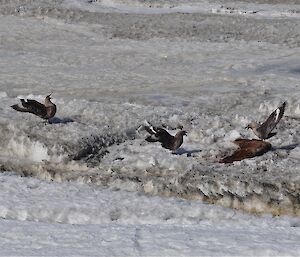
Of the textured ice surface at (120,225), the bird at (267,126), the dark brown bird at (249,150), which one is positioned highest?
the bird at (267,126)

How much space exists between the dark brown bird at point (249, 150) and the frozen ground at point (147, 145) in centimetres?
9

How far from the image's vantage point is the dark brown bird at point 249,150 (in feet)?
24.5

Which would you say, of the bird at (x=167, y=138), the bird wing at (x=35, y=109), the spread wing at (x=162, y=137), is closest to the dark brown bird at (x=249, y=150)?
the bird at (x=167, y=138)

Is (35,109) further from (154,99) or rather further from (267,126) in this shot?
(267,126)

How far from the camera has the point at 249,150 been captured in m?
7.54

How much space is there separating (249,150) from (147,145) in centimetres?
137

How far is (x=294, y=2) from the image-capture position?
26109 mm

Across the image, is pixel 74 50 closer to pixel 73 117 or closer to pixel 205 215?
pixel 73 117

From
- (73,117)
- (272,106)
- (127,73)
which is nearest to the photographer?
(73,117)

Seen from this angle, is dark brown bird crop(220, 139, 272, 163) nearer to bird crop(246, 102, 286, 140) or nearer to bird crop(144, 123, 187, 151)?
bird crop(246, 102, 286, 140)

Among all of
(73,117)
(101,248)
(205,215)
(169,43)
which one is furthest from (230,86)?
(101,248)

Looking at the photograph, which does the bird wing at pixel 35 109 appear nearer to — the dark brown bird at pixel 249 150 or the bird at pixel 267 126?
the dark brown bird at pixel 249 150

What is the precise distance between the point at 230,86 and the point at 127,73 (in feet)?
7.67

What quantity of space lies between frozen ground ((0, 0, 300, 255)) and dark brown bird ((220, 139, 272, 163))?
93mm
